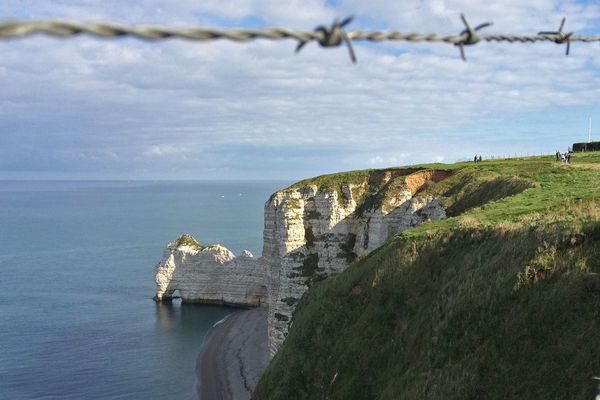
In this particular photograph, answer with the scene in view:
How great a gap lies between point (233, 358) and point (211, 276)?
26.2 m

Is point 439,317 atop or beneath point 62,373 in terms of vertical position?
atop

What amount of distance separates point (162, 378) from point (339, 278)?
34.8 meters

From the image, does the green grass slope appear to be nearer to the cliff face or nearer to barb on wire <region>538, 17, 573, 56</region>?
barb on wire <region>538, 17, 573, 56</region>

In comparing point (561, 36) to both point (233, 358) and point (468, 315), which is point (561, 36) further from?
point (233, 358)

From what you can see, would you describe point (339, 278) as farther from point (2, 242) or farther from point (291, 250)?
point (2, 242)

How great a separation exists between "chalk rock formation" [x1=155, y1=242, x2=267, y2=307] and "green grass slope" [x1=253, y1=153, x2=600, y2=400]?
53361 millimetres

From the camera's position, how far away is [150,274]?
107000 mm

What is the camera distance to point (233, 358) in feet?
212

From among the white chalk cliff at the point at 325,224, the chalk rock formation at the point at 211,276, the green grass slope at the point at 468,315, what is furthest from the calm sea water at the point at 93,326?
the green grass slope at the point at 468,315

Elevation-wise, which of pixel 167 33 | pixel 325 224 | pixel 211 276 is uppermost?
pixel 167 33

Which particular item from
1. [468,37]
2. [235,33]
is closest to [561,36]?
[468,37]

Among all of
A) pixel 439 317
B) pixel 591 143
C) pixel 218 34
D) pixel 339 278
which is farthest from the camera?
pixel 591 143

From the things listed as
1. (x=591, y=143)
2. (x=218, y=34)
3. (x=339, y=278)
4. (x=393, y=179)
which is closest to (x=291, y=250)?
(x=393, y=179)

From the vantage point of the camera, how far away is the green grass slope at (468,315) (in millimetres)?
15445
